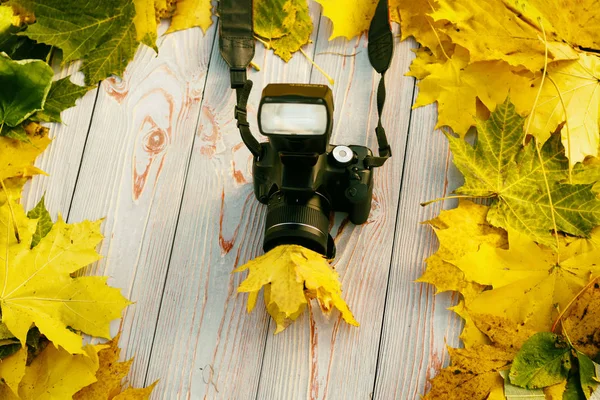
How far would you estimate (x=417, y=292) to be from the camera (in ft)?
2.91

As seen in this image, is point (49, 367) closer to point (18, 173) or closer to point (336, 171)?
point (18, 173)

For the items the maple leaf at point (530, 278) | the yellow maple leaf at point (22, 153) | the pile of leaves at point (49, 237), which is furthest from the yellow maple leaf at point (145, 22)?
the maple leaf at point (530, 278)

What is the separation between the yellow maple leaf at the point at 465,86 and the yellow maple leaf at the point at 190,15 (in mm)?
375

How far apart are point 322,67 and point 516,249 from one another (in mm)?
423

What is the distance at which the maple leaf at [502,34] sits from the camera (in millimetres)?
878

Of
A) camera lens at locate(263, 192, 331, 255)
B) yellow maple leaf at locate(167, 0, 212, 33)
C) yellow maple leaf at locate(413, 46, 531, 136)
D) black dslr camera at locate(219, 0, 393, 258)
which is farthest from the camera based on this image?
yellow maple leaf at locate(167, 0, 212, 33)

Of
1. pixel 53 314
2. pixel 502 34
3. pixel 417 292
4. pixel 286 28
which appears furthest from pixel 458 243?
pixel 53 314

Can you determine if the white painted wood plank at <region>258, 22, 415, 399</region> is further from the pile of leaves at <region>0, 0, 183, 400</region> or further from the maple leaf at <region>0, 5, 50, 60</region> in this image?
the maple leaf at <region>0, 5, 50, 60</region>

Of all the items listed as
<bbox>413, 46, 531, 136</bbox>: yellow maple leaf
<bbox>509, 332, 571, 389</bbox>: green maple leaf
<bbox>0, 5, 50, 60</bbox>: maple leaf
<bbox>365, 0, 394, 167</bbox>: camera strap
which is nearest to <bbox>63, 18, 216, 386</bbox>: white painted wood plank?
<bbox>0, 5, 50, 60</bbox>: maple leaf

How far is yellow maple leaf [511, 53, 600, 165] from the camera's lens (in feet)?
2.85

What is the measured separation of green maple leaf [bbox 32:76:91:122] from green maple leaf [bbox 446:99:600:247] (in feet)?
1.98

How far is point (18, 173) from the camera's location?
0.94 metres

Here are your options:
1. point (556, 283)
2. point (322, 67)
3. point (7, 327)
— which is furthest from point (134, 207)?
point (556, 283)

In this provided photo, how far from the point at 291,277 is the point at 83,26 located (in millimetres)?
535
